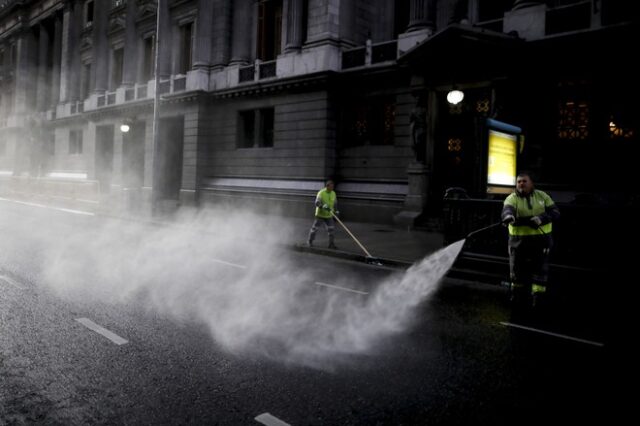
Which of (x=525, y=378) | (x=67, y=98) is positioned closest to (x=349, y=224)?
(x=525, y=378)

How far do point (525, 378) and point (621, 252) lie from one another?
206 inches

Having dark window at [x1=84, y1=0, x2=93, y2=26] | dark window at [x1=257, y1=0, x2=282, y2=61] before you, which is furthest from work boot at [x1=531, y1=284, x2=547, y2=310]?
dark window at [x1=84, y1=0, x2=93, y2=26]

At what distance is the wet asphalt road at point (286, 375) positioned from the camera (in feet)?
11.8

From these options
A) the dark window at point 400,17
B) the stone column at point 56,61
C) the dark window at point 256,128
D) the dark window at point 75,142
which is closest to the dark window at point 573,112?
the dark window at point 400,17

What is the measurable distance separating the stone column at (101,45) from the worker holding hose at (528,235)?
37.4m

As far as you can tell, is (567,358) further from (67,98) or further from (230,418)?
(67,98)

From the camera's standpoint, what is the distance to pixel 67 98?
1646 inches

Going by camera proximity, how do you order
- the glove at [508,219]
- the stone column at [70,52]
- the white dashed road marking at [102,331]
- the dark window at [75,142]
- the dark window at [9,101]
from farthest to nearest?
1. the dark window at [9,101]
2. the dark window at [75,142]
3. the stone column at [70,52]
4. the glove at [508,219]
5. the white dashed road marking at [102,331]

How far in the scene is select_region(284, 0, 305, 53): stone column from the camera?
23.0m

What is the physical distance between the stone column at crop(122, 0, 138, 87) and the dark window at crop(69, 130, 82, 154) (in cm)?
980

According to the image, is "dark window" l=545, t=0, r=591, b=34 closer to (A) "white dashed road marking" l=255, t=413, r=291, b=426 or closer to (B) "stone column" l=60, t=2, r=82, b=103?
(A) "white dashed road marking" l=255, t=413, r=291, b=426

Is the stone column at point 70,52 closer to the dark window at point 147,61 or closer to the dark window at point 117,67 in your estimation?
the dark window at point 117,67

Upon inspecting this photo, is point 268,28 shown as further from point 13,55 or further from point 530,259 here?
point 13,55

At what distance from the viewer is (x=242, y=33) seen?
84.6ft
